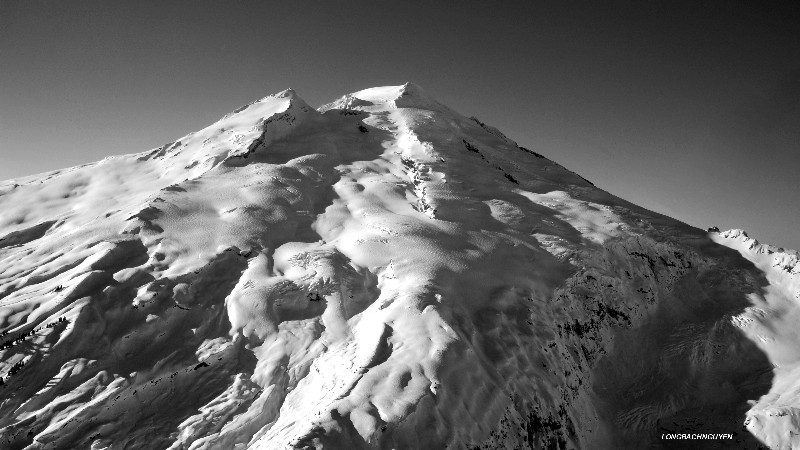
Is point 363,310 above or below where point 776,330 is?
below

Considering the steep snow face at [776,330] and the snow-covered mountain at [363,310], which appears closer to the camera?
the snow-covered mountain at [363,310]

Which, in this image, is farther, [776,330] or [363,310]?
[776,330]

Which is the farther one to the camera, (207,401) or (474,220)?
(474,220)

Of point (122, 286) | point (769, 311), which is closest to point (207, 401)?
point (122, 286)

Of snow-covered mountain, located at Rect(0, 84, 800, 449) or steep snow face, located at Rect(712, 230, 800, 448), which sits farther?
steep snow face, located at Rect(712, 230, 800, 448)

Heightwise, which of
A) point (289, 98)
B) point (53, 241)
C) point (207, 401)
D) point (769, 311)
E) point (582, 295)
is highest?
point (289, 98)

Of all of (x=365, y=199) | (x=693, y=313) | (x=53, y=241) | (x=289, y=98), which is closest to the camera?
(x=53, y=241)

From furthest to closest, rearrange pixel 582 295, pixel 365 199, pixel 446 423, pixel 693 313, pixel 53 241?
pixel 365 199
pixel 693 313
pixel 582 295
pixel 53 241
pixel 446 423

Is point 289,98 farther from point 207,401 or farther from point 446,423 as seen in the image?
point 446,423
